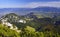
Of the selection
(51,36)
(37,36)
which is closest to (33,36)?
(37,36)

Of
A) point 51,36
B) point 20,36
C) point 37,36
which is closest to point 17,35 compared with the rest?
point 20,36

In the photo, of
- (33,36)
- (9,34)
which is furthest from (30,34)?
(9,34)

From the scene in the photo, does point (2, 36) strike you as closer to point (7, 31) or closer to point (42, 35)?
point (7, 31)

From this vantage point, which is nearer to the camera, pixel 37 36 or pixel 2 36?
pixel 2 36

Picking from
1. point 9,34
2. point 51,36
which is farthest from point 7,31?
point 51,36

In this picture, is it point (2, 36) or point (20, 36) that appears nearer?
point (2, 36)

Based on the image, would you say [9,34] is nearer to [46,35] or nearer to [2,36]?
[2,36]

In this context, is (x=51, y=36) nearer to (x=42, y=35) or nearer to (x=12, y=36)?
(x=42, y=35)
